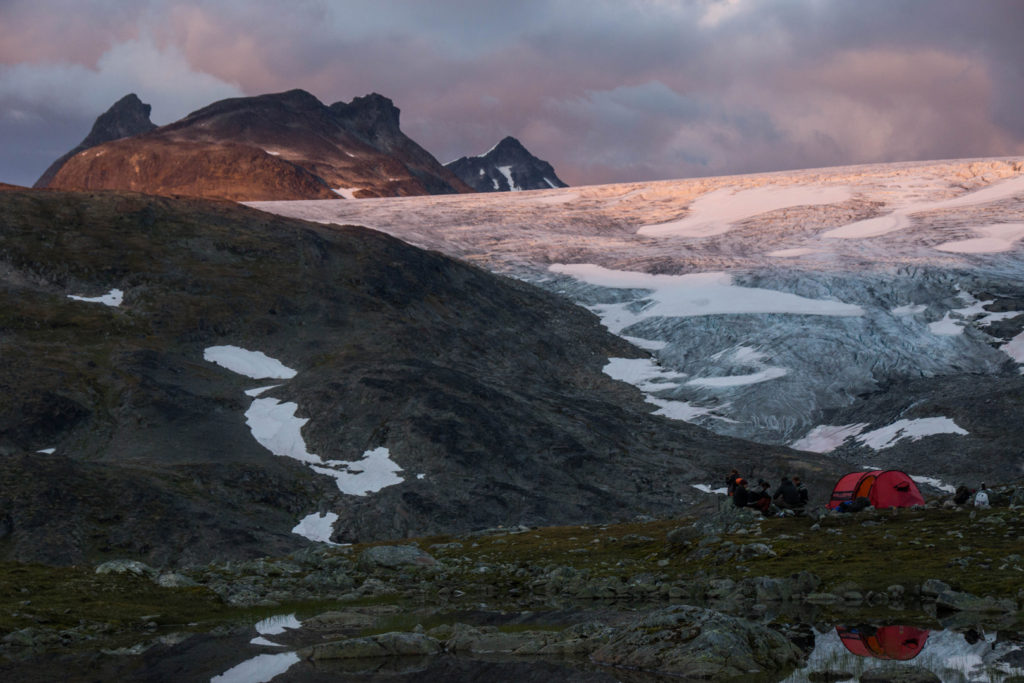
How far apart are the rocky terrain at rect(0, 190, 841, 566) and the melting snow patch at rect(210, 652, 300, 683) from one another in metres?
38.9

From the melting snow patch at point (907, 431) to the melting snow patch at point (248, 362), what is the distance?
63232 millimetres

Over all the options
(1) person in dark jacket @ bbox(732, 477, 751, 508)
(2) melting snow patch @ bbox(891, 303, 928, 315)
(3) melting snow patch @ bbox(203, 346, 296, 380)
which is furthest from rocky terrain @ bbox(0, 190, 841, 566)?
(2) melting snow patch @ bbox(891, 303, 928, 315)

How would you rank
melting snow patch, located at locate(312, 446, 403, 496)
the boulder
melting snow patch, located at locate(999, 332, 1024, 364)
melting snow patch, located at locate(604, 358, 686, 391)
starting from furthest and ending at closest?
1. melting snow patch, located at locate(999, 332, 1024, 364)
2. melting snow patch, located at locate(604, 358, 686, 391)
3. melting snow patch, located at locate(312, 446, 403, 496)
4. the boulder

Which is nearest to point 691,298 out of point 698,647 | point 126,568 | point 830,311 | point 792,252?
point 830,311

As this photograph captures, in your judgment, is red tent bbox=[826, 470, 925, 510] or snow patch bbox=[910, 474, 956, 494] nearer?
red tent bbox=[826, 470, 925, 510]

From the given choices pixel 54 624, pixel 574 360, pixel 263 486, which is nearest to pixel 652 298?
pixel 574 360

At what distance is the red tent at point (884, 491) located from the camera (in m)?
40.3

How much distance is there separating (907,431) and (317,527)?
67.3 m

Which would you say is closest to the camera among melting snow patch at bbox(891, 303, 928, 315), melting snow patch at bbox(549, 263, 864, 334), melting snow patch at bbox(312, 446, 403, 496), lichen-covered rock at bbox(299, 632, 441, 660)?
lichen-covered rock at bbox(299, 632, 441, 660)

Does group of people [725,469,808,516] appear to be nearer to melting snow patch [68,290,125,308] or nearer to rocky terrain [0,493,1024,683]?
rocky terrain [0,493,1024,683]

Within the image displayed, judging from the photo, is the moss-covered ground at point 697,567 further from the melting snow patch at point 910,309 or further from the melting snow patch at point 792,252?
the melting snow patch at point 792,252

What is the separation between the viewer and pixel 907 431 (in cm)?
10419

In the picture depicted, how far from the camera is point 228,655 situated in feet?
71.1

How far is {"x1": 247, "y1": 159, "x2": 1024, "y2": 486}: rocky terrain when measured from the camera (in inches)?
4222
